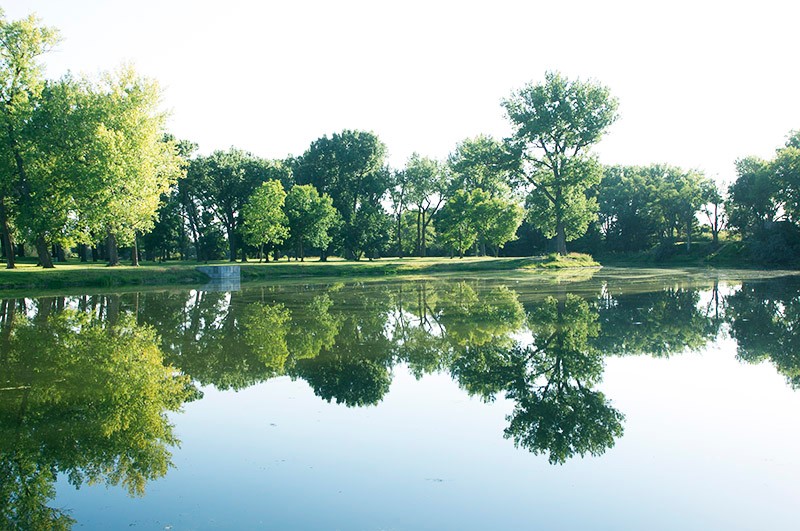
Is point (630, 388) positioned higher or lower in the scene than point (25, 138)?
lower

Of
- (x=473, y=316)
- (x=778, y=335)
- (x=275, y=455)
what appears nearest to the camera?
(x=275, y=455)

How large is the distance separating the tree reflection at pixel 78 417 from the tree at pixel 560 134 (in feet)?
144

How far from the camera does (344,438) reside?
691 centimetres

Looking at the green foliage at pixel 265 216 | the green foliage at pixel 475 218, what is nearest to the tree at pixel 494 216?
the green foliage at pixel 475 218

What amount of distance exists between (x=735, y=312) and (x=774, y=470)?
13.6 m

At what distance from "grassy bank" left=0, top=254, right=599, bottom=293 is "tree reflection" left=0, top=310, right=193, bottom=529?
2112 centimetres

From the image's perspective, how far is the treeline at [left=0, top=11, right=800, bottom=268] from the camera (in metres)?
35.9

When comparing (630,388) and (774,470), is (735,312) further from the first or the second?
(774,470)

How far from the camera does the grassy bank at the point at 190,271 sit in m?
32.2

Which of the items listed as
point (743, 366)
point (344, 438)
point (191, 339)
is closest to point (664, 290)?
point (743, 366)

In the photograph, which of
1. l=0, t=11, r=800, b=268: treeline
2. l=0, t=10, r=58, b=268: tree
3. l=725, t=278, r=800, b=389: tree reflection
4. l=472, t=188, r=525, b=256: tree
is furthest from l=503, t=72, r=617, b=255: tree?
l=0, t=10, r=58, b=268: tree

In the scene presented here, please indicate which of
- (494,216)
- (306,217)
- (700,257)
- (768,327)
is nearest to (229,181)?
(306,217)

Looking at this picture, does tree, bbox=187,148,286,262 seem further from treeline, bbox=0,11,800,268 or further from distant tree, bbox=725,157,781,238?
distant tree, bbox=725,157,781,238

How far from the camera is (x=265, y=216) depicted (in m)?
56.1
